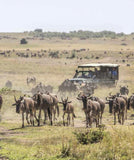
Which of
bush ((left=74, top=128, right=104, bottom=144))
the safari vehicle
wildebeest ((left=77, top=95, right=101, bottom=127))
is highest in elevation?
bush ((left=74, top=128, right=104, bottom=144))

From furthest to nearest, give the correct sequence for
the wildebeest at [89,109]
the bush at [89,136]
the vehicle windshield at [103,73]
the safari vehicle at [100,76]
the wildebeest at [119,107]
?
the vehicle windshield at [103,73], the safari vehicle at [100,76], the wildebeest at [119,107], the wildebeest at [89,109], the bush at [89,136]

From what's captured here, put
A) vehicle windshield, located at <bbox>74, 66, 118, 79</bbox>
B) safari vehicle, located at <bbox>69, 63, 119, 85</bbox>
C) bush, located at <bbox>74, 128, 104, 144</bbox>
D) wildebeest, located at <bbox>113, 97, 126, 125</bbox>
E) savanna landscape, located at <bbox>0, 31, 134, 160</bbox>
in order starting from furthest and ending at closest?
vehicle windshield, located at <bbox>74, 66, 118, 79</bbox> < safari vehicle, located at <bbox>69, 63, 119, 85</bbox> < wildebeest, located at <bbox>113, 97, 126, 125</bbox> < bush, located at <bbox>74, 128, 104, 144</bbox> < savanna landscape, located at <bbox>0, 31, 134, 160</bbox>

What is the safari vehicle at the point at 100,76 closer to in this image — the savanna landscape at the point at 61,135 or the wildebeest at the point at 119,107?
the savanna landscape at the point at 61,135

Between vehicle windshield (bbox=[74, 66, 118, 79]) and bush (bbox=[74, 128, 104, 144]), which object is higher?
bush (bbox=[74, 128, 104, 144])

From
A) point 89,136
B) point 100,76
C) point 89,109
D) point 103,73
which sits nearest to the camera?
point 89,136

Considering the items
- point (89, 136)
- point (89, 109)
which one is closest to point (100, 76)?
point (89, 109)

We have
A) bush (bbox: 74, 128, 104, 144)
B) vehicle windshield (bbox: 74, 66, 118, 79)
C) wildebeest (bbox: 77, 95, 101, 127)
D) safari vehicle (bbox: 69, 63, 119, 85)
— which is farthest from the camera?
vehicle windshield (bbox: 74, 66, 118, 79)

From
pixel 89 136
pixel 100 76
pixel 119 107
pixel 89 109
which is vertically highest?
pixel 89 136

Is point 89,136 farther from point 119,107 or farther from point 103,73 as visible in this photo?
point 103,73

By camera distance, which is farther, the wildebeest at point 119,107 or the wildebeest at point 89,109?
the wildebeest at point 119,107

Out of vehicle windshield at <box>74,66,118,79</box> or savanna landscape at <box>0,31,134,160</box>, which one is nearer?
savanna landscape at <box>0,31,134,160</box>

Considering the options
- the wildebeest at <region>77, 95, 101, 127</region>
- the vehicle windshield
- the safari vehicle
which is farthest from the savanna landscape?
the vehicle windshield

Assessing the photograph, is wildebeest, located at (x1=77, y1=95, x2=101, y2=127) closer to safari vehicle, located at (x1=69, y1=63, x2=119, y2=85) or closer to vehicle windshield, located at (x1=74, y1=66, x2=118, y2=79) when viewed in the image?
safari vehicle, located at (x1=69, y1=63, x2=119, y2=85)

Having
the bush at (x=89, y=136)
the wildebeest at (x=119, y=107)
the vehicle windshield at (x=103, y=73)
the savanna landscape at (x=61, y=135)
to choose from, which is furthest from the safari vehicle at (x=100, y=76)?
the bush at (x=89, y=136)
